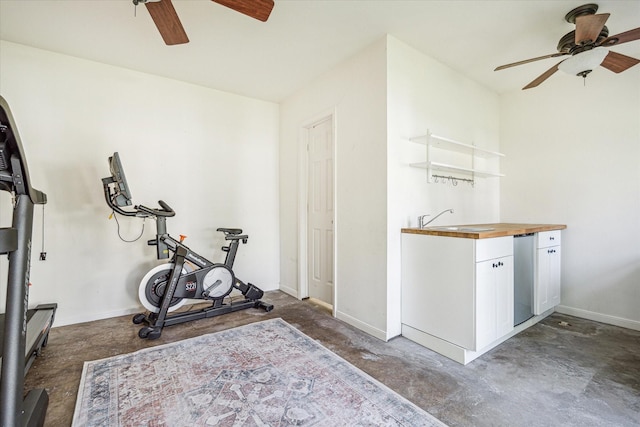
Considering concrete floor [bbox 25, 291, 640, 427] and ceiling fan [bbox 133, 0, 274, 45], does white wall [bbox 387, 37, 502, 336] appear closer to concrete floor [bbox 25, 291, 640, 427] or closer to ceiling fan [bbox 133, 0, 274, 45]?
concrete floor [bbox 25, 291, 640, 427]

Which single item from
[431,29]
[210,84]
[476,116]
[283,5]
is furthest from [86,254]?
[476,116]

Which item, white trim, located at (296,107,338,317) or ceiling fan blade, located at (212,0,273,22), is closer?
ceiling fan blade, located at (212,0,273,22)

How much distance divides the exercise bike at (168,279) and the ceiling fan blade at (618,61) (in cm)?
367

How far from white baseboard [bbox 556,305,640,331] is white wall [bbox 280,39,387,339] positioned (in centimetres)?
220

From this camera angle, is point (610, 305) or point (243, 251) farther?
point (243, 251)

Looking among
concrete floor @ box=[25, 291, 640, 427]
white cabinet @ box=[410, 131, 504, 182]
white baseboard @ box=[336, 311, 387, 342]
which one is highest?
white cabinet @ box=[410, 131, 504, 182]

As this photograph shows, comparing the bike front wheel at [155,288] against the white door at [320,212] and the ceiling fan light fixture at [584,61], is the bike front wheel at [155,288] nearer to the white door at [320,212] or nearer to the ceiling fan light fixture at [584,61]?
the white door at [320,212]

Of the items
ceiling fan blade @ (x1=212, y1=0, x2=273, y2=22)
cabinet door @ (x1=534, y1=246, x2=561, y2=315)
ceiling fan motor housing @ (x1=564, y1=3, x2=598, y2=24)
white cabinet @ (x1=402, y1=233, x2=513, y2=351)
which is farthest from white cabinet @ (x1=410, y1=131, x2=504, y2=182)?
ceiling fan blade @ (x1=212, y1=0, x2=273, y2=22)

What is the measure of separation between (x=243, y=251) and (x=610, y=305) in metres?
4.03

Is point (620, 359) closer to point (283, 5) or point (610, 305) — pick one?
point (610, 305)

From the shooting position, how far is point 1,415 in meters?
1.03

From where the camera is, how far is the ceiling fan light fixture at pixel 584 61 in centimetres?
212

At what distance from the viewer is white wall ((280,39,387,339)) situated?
2.60 meters

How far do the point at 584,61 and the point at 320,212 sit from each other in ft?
8.72
